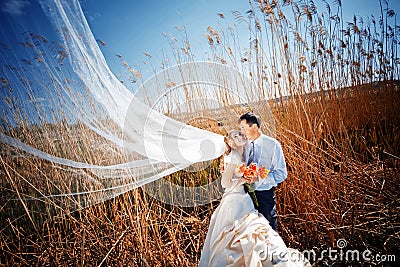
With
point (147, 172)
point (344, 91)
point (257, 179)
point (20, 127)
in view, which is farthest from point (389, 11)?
point (20, 127)

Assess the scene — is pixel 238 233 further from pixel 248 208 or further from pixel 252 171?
pixel 252 171

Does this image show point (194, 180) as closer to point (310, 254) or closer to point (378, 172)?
point (310, 254)

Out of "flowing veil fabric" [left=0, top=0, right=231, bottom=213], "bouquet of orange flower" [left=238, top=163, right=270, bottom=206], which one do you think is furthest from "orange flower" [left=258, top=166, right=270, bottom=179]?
"flowing veil fabric" [left=0, top=0, right=231, bottom=213]

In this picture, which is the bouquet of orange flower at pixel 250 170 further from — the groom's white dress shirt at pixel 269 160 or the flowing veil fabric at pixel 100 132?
the flowing veil fabric at pixel 100 132

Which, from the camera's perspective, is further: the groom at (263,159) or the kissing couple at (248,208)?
the groom at (263,159)

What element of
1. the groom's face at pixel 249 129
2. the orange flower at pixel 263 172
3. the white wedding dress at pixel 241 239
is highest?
the groom's face at pixel 249 129

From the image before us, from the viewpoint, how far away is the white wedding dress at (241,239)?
1.20m

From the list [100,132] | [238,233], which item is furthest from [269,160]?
[100,132]

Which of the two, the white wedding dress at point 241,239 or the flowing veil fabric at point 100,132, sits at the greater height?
the flowing veil fabric at point 100,132

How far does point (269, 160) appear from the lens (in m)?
1.43

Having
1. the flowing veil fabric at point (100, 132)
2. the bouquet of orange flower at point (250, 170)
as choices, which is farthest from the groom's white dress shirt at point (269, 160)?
the flowing veil fabric at point (100, 132)

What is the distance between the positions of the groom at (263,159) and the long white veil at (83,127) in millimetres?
298

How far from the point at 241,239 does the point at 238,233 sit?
0.04 metres

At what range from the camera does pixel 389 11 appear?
117 inches
